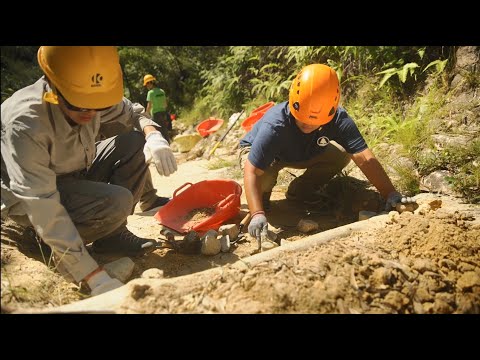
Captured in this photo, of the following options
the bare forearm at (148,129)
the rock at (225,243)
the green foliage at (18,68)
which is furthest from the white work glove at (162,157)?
the green foliage at (18,68)

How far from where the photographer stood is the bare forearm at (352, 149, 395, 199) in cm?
273

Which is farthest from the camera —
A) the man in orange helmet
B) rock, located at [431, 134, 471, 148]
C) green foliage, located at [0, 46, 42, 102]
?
green foliage, located at [0, 46, 42, 102]

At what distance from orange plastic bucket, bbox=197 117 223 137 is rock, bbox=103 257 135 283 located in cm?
515

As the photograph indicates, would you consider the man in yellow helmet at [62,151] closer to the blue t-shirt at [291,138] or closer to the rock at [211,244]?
the rock at [211,244]

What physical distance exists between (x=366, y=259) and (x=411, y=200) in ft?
3.00

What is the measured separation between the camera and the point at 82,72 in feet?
5.89

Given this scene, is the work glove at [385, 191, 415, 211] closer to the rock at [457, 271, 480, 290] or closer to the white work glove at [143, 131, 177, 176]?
the rock at [457, 271, 480, 290]

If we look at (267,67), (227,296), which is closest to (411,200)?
(227,296)

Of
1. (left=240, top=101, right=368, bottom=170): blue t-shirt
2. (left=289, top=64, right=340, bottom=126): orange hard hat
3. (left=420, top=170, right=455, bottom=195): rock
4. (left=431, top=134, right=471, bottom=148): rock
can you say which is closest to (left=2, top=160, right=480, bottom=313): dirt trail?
(left=420, top=170, right=455, bottom=195): rock

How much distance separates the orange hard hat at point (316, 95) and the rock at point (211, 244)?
105 centimetres

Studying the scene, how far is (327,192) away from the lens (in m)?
3.46

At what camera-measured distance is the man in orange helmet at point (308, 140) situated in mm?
2564

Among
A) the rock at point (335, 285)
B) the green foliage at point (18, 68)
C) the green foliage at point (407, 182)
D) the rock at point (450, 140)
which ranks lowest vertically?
the green foliage at point (407, 182)
